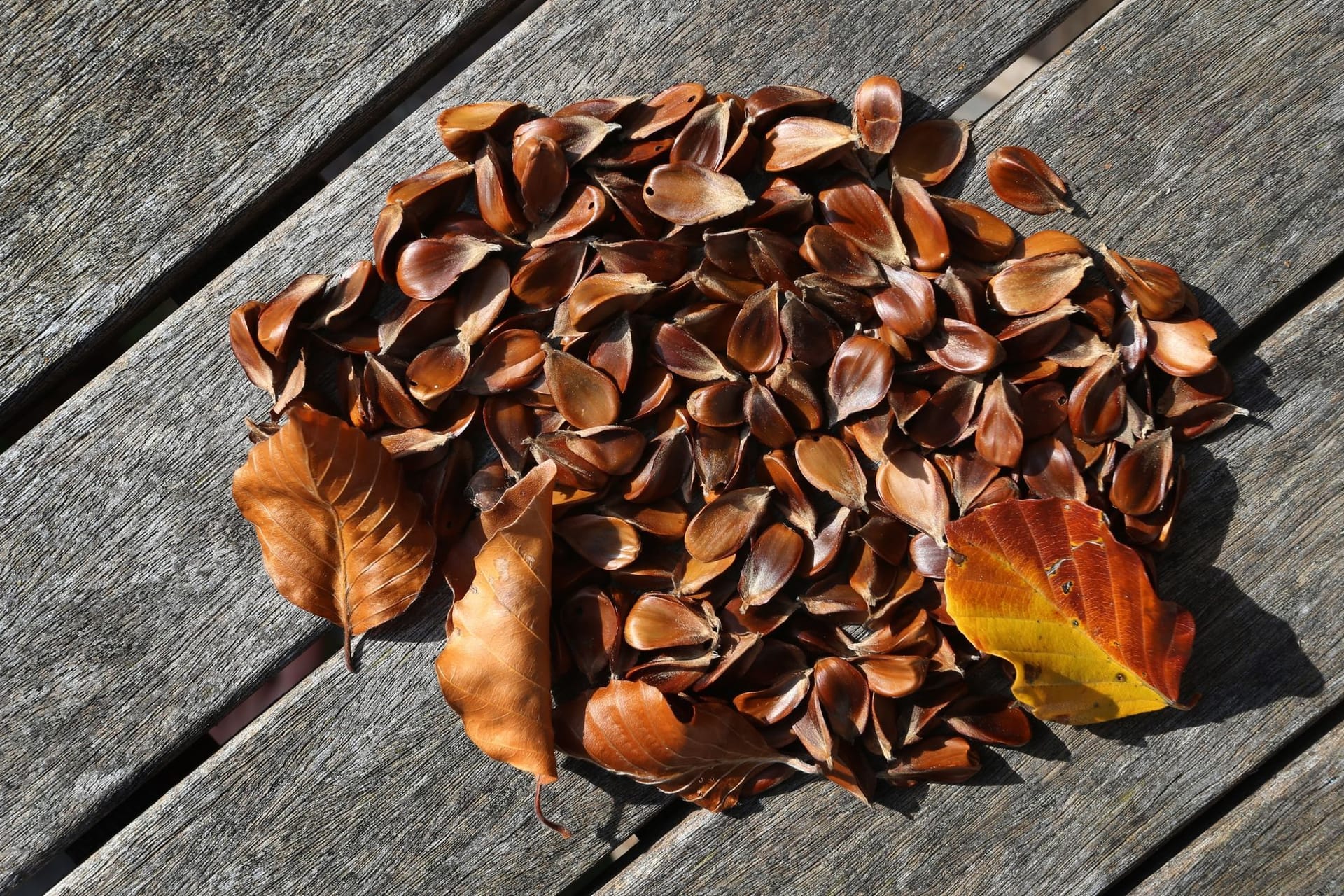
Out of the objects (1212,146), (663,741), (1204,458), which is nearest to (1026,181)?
(1212,146)

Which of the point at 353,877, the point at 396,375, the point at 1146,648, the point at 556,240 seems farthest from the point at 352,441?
the point at 1146,648

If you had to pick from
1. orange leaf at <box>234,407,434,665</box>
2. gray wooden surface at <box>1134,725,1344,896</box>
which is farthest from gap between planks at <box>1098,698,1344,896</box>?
orange leaf at <box>234,407,434,665</box>

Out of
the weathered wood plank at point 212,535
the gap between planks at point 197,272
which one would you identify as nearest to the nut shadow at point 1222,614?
the weathered wood plank at point 212,535

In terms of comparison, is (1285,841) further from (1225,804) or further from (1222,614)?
(1222,614)

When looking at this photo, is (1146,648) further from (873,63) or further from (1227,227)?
(873,63)

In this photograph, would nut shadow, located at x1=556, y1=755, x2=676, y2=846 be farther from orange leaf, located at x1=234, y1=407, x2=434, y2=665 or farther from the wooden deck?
orange leaf, located at x1=234, y1=407, x2=434, y2=665

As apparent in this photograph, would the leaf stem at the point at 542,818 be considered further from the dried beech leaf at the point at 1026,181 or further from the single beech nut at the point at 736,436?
the dried beech leaf at the point at 1026,181
